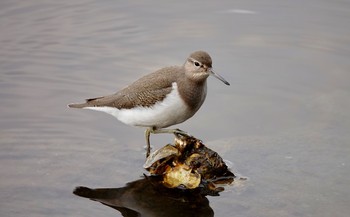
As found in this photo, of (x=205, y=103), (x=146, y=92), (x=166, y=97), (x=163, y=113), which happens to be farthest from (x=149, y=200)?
(x=205, y=103)

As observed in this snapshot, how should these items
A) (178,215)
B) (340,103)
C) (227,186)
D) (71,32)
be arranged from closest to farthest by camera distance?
1. (178,215)
2. (227,186)
3. (340,103)
4. (71,32)

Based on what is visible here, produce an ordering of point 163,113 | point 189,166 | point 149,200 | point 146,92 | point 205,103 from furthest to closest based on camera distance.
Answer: point 205,103
point 146,92
point 163,113
point 189,166
point 149,200

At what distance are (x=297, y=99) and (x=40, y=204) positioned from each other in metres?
4.05

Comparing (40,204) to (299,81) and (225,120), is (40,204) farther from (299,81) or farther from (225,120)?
(299,81)

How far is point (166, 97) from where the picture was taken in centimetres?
720

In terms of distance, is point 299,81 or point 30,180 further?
point 299,81

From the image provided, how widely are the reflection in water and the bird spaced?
748 mm

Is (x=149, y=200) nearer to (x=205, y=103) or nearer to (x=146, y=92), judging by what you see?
(x=146, y=92)

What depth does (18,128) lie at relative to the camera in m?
8.21

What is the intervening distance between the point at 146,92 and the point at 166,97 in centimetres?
30

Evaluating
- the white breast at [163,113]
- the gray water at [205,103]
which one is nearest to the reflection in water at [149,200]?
the gray water at [205,103]

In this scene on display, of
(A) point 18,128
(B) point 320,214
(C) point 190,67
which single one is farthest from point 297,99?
(A) point 18,128

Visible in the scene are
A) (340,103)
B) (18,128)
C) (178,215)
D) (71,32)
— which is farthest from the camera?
(71,32)

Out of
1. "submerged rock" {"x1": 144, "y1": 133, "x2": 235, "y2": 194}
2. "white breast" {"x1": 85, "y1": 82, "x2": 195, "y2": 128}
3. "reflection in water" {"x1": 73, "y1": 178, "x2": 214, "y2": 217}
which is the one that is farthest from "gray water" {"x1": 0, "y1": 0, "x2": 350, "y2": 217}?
"white breast" {"x1": 85, "y1": 82, "x2": 195, "y2": 128}
